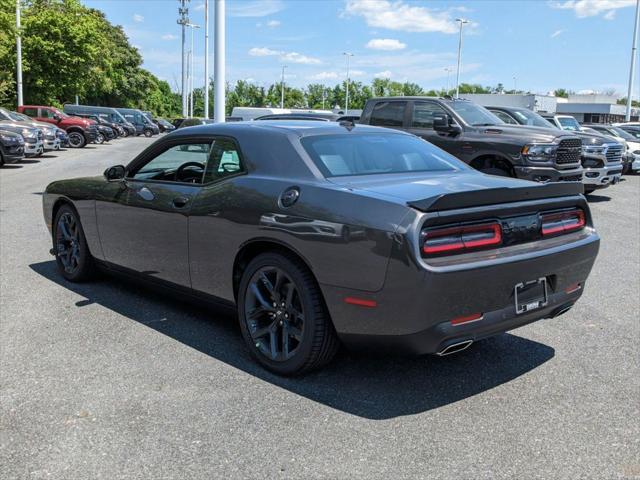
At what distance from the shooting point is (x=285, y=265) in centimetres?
386

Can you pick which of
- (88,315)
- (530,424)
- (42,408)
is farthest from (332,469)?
(88,315)

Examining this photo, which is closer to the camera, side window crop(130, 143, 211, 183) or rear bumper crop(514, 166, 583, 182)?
side window crop(130, 143, 211, 183)

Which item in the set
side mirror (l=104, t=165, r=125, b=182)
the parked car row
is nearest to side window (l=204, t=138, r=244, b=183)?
side mirror (l=104, t=165, r=125, b=182)

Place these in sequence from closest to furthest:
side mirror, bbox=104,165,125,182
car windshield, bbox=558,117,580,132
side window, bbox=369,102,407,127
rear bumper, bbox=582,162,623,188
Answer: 1. side mirror, bbox=104,165,125,182
2. side window, bbox=369,102,407,127
3. rear bumper, bbox=582,162,623,188
4. car windshield, bbox=558,117,580,132

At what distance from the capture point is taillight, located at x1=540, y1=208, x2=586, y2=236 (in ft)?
13.0

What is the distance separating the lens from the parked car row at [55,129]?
67.1 feet

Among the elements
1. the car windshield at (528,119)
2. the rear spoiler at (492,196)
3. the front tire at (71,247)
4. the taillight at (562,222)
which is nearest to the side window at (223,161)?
the rear spoiler at (492,196)

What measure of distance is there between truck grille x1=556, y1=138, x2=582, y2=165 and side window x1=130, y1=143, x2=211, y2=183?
24.7 feet

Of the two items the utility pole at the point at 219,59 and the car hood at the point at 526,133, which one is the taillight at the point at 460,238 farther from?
the utility pole at the point at 219,59

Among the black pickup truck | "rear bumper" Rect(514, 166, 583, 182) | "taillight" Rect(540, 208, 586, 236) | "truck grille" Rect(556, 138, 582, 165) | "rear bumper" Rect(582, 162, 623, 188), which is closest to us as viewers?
"taillight" Rect(540, 208, 586, 236)

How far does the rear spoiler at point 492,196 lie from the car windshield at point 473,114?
740cm

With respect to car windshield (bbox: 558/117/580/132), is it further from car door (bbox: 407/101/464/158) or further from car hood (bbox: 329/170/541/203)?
car hood (bbox: 329/170/541/203)

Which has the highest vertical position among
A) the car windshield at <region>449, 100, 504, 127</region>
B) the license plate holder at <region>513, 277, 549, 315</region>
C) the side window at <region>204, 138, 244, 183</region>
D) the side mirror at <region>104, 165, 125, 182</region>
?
the car windshield at <region>449, 100, 504, 127</region>

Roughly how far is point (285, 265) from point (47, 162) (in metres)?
21.2
